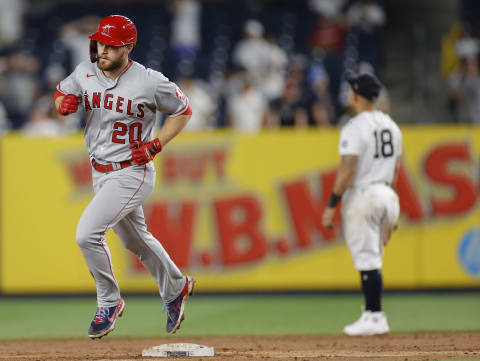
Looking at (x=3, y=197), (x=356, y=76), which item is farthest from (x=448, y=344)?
(x=3, y=197)

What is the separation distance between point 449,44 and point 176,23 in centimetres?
450

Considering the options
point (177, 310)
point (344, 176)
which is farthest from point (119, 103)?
point (344, 176)

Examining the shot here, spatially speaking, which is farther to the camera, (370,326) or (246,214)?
(246,214)

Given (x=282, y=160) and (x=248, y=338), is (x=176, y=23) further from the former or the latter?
(x=248, y=338)

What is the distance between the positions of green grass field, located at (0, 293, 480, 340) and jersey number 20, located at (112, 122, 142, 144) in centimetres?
231

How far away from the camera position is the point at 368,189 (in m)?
7.49

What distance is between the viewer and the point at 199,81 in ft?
47.9

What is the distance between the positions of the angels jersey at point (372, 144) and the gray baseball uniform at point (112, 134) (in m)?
1.60

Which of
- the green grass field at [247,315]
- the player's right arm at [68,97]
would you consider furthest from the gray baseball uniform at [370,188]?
the player's right arm at [68,97]

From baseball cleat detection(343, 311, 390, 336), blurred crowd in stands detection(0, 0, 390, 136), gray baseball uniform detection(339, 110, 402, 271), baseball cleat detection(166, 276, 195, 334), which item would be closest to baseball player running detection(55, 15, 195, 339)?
baseball cleat detection(166, 276, 195, 334)

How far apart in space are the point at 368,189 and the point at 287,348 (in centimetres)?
152

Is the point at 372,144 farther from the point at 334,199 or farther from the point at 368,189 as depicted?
the point at 334,199

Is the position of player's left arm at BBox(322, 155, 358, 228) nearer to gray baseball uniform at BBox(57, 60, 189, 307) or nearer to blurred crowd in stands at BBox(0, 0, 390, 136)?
gray baseball uniform at BBox(57, 60, 189, 307)

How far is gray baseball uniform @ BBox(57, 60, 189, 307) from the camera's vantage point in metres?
6.18
